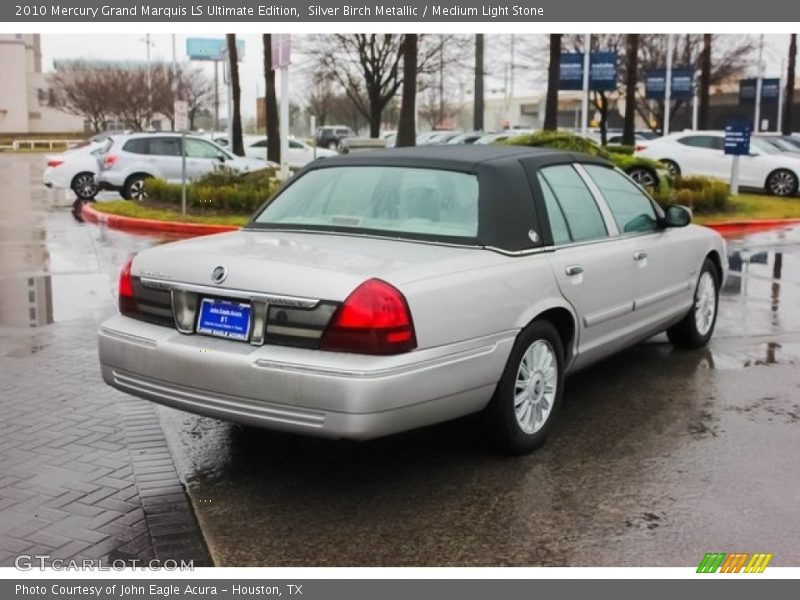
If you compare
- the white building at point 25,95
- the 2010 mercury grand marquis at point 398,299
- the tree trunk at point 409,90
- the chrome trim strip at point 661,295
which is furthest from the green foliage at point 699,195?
the white building at point 25,95

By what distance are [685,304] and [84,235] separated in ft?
36.6

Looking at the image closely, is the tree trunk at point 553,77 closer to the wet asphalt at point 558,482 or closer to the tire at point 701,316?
the tire at point 701,316

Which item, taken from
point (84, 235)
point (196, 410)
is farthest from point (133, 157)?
point (196, 410)

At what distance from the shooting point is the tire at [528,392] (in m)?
4.85

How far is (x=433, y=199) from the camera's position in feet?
17.4

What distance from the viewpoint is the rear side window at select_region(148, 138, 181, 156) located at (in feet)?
68.4

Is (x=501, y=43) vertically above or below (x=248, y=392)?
above

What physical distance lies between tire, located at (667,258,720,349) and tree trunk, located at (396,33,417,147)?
13.0 m

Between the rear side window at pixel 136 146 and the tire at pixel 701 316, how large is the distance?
1576 cm

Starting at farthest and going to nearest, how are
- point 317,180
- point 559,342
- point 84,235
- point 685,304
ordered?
point 84,235 < point 685,304 < point 317,180 < point 559,342

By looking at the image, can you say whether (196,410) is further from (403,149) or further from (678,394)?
(678,394)

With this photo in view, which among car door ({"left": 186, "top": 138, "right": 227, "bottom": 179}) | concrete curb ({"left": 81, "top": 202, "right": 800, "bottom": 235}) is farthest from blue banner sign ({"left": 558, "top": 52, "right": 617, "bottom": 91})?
concrete curb ({"left": 81, "top": 202, "right": 800, "bottom": 235})

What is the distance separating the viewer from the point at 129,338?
4766mm

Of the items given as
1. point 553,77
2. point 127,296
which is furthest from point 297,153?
point 127,296
